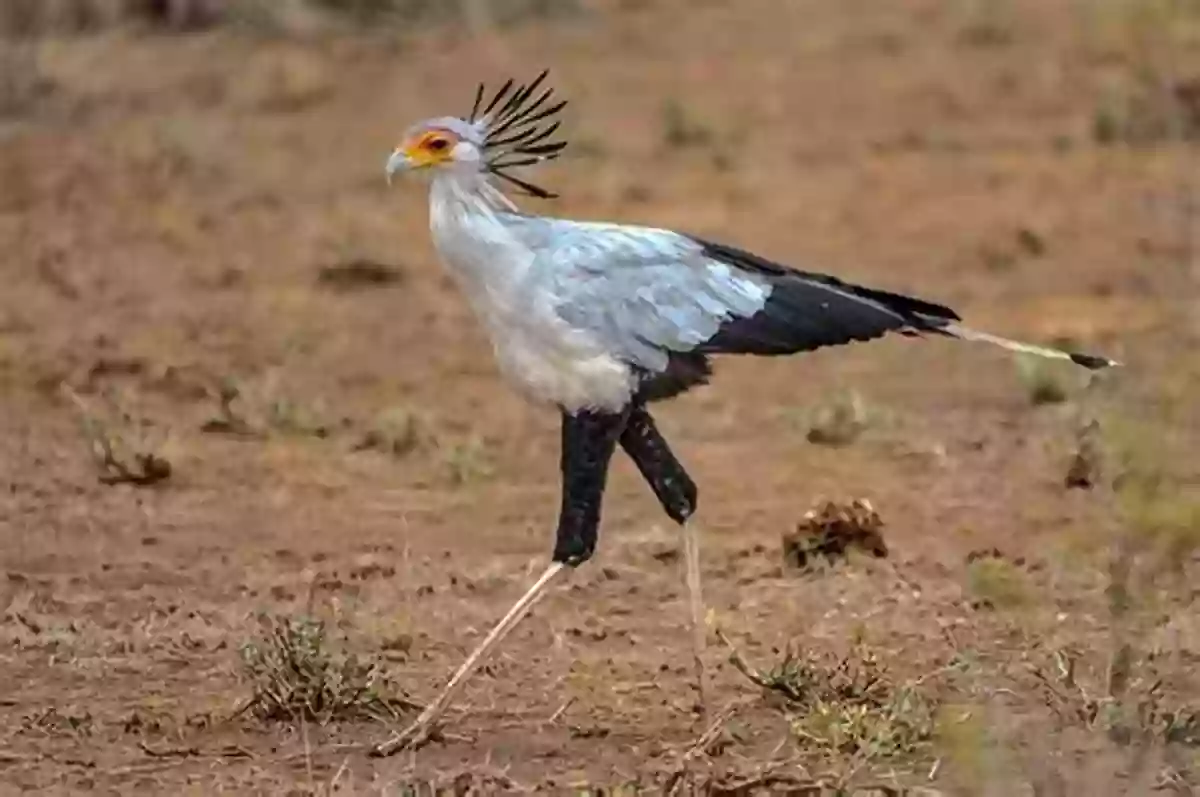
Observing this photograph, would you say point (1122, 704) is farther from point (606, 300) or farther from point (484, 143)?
A: point (484, 143)

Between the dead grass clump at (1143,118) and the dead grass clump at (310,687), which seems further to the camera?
the dead grass clump at (1143,118)

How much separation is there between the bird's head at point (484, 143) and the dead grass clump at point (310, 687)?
1031 millimetres

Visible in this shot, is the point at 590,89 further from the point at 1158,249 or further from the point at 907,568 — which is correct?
the point at 907,568

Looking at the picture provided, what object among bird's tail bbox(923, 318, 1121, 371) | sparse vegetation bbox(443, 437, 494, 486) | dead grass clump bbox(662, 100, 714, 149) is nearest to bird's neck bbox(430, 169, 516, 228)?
bird's tail bbox(923, 318, 1121, 371)

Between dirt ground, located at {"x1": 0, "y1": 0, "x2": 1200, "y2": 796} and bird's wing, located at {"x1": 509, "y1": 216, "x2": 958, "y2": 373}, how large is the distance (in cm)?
65

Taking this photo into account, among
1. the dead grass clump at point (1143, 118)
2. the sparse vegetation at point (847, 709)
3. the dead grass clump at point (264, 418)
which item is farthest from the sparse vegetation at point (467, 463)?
the dead grass clump at point (1143, 118)

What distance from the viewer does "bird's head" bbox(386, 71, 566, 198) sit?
470 cm

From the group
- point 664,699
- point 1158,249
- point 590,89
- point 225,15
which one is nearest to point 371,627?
point 664,699

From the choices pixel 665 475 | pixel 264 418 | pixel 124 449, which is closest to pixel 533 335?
pixel 665 475

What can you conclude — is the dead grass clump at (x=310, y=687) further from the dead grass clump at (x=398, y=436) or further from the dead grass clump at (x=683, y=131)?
the dead grass clump at (x=683, y=131)

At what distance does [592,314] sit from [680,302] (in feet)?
0.62

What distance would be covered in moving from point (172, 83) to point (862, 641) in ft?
36.3

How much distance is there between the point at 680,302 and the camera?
15.4ft

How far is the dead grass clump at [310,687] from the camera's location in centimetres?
492
